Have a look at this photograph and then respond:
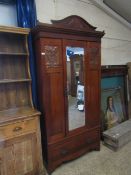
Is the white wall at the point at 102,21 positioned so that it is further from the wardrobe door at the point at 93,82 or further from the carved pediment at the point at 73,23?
the wardrobe door at the point at 93,82

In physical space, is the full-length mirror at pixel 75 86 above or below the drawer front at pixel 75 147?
above

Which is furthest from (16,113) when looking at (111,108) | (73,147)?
(111,108)

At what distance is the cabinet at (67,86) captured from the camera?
6.12 ft

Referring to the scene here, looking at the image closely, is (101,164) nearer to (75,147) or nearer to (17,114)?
(75,147)

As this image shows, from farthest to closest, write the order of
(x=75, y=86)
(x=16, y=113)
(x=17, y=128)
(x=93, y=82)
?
1. (x=93, y=82)
2. (x=75, y=86)
3. (x=16, y=113)
4. (x=17, y=128)

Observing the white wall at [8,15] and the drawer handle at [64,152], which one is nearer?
the white wall at [8,15]

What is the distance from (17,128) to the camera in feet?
5.71

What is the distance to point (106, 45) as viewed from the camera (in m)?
3.20

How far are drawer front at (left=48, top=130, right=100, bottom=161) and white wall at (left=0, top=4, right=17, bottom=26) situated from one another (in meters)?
1.75

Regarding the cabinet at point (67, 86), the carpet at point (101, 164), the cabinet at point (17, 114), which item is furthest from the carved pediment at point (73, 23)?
the carpet at point (101, 164)

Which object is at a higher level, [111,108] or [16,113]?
[16,113]

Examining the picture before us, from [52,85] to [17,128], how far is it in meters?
0.65

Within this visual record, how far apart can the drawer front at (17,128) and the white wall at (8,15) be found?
1.32 m

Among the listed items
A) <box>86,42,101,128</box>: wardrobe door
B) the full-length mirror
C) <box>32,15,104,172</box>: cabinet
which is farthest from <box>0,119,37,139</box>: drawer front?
<box>86,42,101,128</box>: wardrobe door
